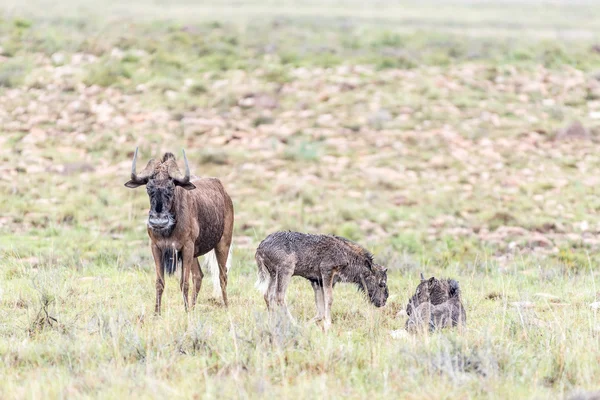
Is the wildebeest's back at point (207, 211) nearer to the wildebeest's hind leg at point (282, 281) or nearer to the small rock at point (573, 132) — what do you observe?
the wildebeest's hind leg at point (282, 281)

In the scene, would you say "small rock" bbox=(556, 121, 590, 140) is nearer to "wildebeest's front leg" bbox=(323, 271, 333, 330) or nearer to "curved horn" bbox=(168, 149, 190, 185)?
"wildebeest's front leg" bbox=(323, 271, 333, 330)

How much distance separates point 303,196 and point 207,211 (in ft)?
23.5

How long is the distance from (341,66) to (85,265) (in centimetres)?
1616

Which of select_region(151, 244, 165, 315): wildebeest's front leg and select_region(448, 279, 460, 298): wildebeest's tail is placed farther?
select_region(151, 244, 165, 315): wildebeest's front leg

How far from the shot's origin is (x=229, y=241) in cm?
1055

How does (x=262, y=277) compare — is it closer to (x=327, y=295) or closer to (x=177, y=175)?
(x=327, y=295)

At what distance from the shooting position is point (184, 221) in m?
9.12

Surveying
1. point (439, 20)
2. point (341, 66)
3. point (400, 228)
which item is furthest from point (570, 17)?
point (400, 228)

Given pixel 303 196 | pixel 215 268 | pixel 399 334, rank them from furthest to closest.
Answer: pixel 303 196 → pixel 215 268 → pixel 399 334

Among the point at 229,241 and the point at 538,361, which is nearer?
the point at 538,361

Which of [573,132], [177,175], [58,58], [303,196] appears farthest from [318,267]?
[58,58]

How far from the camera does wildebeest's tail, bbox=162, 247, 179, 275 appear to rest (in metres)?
9.14

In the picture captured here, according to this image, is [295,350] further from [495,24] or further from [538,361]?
[495,24]

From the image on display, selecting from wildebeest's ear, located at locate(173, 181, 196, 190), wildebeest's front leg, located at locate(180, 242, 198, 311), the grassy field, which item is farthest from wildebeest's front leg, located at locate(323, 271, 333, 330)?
wildebeest's ear, located at locate(173, 181, 196, 190)
